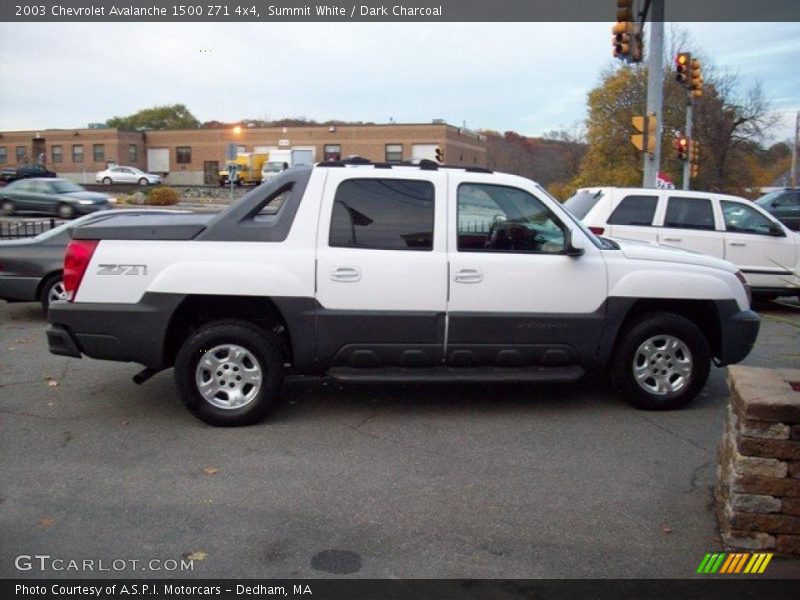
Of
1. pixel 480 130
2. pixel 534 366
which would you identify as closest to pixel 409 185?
pixel 534 366

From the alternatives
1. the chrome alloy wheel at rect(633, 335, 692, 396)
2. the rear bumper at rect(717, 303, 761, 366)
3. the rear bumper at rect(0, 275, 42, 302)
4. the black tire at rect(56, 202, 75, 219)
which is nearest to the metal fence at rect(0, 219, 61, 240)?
the rear bumper at rect(0, 275, 42, 302)

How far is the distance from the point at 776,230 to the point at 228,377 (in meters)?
9.44

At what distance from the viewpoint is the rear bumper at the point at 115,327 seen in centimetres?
576

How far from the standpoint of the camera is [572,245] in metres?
6.04

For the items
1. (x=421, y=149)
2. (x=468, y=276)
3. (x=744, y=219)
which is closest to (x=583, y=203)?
(x=744, y=219)

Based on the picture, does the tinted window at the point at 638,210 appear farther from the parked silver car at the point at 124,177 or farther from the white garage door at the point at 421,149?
the parked silver car at the point at 124,177

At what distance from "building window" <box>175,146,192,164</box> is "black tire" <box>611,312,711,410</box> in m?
71.5

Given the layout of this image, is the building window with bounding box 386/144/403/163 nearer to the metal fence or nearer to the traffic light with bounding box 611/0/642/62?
the traffic light with bounding box 611/0/642/62

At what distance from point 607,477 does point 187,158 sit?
72.8 meters

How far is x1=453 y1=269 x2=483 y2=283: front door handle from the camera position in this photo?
594cm

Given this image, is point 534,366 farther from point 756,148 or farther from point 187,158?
point 187,158

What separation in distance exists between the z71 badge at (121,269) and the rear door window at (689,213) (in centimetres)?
830

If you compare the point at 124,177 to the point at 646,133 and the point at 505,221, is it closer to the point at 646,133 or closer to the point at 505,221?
the point at 646,133

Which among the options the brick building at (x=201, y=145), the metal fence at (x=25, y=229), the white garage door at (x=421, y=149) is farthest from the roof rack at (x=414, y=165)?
the brick building at (x=201, y=145)
